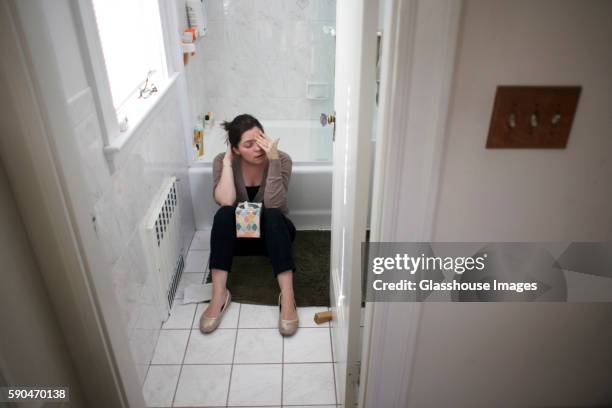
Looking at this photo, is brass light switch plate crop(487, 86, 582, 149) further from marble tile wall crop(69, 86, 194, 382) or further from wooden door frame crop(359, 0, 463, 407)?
marble tile wall crop(69, 86, 194, 382)

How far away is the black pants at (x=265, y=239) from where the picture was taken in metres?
1.97

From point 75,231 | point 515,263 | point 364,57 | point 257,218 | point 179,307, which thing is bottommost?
point 179,307

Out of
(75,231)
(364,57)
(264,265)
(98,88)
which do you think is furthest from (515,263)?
(264,265)

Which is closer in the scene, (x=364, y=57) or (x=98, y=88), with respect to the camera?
(x=364, y=57)

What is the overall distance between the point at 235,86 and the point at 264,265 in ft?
4.84

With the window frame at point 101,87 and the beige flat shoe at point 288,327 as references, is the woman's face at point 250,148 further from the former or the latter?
the beige flat shoe at point 288,327

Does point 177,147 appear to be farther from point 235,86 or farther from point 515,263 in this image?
point 515,263

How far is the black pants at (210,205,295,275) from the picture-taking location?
1.97 m

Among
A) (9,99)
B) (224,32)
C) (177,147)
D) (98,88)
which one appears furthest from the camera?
(224,32)

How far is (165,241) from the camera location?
6.35 feet

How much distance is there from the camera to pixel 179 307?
2.05m

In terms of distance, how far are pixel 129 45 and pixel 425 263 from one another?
1.62m

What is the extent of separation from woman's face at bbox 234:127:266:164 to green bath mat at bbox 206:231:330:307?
22.5 inches

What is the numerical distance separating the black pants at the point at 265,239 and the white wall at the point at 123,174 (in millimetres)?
303
